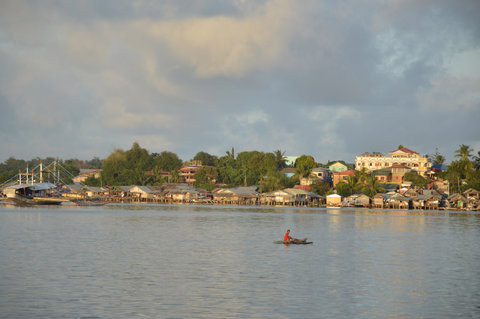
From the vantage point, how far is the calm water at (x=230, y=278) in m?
20.5

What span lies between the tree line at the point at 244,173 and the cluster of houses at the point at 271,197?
299 centimetres

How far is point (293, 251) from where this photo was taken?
39312 millimetres

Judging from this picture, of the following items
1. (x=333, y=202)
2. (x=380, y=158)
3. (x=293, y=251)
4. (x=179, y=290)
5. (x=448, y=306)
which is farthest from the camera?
(x=380, y=158)

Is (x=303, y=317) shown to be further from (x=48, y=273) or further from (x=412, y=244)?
(x=412, y=244)

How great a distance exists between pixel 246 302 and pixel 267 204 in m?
138

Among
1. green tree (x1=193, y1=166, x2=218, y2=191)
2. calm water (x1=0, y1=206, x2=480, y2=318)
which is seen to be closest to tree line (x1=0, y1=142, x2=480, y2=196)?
green tree (x1=193, y1=166, x2=218, y2=191)

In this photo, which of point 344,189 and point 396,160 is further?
point 396,160

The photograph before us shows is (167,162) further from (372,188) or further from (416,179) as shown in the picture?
(416,179)

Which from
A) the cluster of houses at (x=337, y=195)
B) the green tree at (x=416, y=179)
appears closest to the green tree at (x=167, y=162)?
the cluster of houses at (x=337, y=195)

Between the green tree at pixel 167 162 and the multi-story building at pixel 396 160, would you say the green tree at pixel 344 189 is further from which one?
the green tree at pixel 167 162

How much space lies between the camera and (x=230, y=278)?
27172mm

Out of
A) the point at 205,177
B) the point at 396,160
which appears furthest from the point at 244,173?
the point at 396,160

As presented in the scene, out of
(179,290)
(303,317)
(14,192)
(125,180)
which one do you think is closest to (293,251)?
(179,290)

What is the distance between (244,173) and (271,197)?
15979 millimetres
